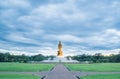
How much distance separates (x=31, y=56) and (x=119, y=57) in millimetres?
48249

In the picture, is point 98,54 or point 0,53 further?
point 98,54

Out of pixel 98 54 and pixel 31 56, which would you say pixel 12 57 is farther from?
pixel 98 54

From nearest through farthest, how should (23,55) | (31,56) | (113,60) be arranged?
(113,60)
(23,55)
(31,56)

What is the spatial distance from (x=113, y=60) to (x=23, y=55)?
45030mm

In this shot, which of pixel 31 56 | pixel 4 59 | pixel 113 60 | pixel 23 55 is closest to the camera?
pixel 4 59

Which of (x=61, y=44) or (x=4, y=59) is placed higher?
(x=61, y=44)

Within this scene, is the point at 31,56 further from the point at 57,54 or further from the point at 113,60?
the point at 113,60

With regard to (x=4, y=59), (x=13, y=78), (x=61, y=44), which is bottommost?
(x=13, y=78)

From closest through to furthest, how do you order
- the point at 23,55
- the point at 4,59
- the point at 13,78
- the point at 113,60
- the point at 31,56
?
the point at 13,78
the point at 4,59
the point at 113,60
the point at 23,55
the point at 31,56

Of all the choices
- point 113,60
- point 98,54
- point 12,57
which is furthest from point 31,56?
point 113,60

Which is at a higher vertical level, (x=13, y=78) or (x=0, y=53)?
(x=0, y=53)

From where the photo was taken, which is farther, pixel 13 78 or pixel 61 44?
pixel 61 44

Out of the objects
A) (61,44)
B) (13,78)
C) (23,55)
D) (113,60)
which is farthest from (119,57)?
(13,78)

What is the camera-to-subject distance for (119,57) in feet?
326
